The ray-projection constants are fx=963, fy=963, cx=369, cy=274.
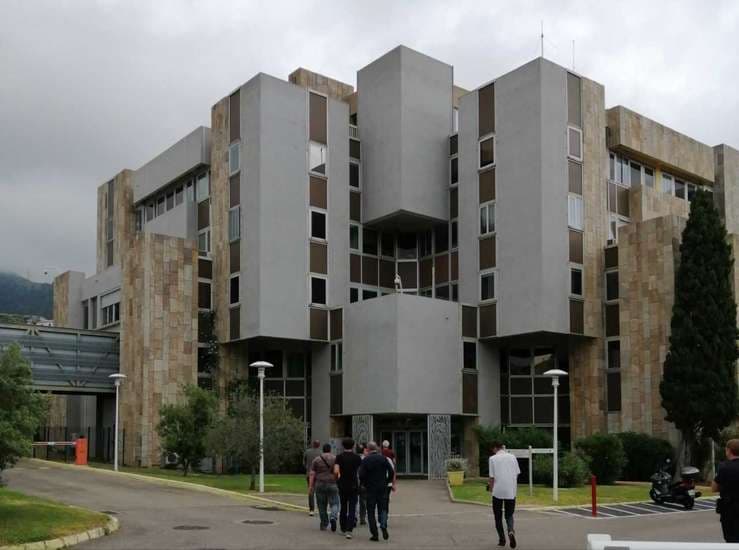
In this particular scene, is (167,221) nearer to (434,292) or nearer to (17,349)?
(434,292)

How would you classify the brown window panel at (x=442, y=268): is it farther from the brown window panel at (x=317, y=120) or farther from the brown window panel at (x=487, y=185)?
the brown window panel at (x=317, y=120)

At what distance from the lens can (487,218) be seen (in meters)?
43.2

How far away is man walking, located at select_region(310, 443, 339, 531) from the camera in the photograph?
19406 millimetres

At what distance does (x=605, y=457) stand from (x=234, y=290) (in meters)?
18.4

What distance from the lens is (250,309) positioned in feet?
141

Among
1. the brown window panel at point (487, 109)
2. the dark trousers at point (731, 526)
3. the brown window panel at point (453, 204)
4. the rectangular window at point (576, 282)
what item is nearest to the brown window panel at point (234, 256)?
the brown window panel at point (453, 204)

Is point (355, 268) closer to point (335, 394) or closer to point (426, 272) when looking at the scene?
point (426, 272)

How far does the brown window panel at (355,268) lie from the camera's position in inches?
1800

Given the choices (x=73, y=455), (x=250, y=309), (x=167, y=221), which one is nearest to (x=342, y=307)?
(x=250, y=309)

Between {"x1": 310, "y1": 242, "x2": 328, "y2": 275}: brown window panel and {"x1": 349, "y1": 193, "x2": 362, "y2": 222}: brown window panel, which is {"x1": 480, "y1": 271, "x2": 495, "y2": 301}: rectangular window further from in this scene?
{"x1": 310, "y1": 242, "x2": 328, "y2": 275}: brown window panel

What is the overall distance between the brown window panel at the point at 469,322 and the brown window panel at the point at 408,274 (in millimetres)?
4863

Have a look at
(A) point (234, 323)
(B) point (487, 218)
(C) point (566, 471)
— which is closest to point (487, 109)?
(B) point (487, 218)

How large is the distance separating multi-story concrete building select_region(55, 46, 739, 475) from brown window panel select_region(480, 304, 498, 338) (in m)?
0.14

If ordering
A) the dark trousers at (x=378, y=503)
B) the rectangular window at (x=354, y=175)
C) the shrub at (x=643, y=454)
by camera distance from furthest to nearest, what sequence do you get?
the rectangular window at (x=354, y=175)
the shrub at (x=643, y=454)
the dark trousers at (x=378, y=503)
